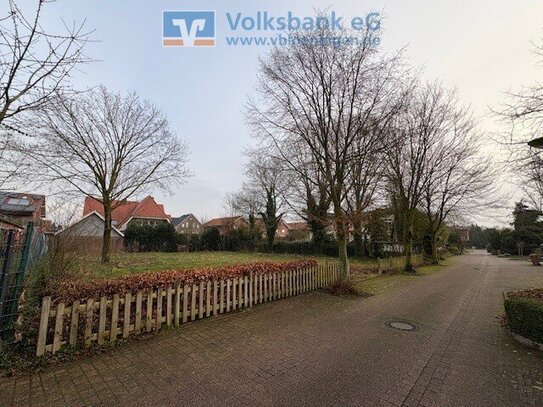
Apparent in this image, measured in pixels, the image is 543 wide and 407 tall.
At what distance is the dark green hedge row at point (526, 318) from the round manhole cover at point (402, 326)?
1888 mm

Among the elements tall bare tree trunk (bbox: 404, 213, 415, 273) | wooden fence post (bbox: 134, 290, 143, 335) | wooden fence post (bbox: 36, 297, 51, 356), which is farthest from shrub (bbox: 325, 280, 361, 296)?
tall bare tree trunk (bbox: 404, 213, 415, 273)

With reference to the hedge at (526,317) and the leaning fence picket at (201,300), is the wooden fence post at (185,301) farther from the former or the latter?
the hedge at (526,317)

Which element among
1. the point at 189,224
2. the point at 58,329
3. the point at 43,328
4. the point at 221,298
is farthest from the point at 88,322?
the point at 189,224

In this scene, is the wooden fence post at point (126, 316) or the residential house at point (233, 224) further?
the residential house at point (233, 224)

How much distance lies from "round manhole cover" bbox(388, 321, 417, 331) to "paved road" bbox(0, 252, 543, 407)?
208 millimetres

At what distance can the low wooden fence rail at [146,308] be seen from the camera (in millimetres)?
4129

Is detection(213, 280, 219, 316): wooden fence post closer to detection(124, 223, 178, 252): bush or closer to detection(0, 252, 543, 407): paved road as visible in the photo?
detection(0, 252, 543, 407): paved road

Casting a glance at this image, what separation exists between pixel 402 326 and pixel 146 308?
568cm

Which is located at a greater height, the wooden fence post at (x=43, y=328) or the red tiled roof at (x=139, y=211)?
the red tiled roof at (x=139, y=211)

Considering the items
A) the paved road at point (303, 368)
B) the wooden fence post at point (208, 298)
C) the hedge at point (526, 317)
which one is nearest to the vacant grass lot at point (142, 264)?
the wooden fence post at point (208, 298)

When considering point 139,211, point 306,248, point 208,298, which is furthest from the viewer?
point 139,211

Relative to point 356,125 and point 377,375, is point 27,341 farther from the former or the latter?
point 356,125

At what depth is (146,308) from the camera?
5.28 meters

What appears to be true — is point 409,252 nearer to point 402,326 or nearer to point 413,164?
point 413,164
